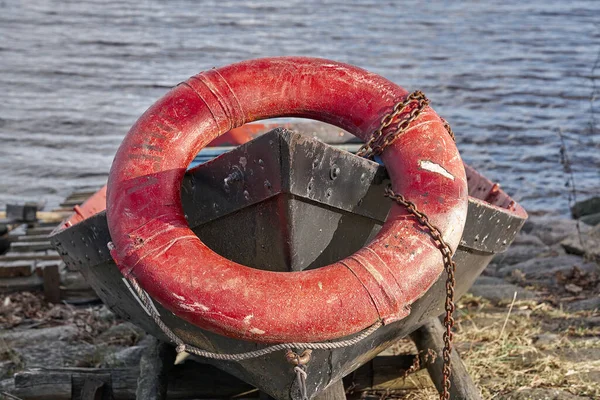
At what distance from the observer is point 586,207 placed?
875cm

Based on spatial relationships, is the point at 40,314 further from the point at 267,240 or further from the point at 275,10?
the point at 275,10

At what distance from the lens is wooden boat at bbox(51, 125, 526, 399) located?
3.21 m

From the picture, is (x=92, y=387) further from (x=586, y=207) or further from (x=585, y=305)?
(x=586, y=207)

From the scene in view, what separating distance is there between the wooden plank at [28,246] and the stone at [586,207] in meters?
5.12

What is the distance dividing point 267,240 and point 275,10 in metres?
20.9

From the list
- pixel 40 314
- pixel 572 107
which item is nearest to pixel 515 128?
pixel 572 107

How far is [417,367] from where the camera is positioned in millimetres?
4398

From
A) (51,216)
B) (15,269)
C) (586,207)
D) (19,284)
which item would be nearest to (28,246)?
(15,269)

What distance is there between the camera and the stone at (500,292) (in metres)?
5.84

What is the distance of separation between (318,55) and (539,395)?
44.1 ft

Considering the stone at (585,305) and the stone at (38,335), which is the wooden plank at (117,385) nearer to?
the stone at (38,335)

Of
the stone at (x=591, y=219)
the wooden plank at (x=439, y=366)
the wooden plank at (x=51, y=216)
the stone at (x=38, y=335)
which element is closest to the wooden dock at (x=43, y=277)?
the stone at (x=38, y=335)

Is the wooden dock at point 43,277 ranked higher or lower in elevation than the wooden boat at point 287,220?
lower

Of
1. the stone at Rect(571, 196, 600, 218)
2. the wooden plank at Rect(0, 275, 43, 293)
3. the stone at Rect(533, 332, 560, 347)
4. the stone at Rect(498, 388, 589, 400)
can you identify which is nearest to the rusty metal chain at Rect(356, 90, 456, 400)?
the stone at Rect(498, 388, 589, 400)
